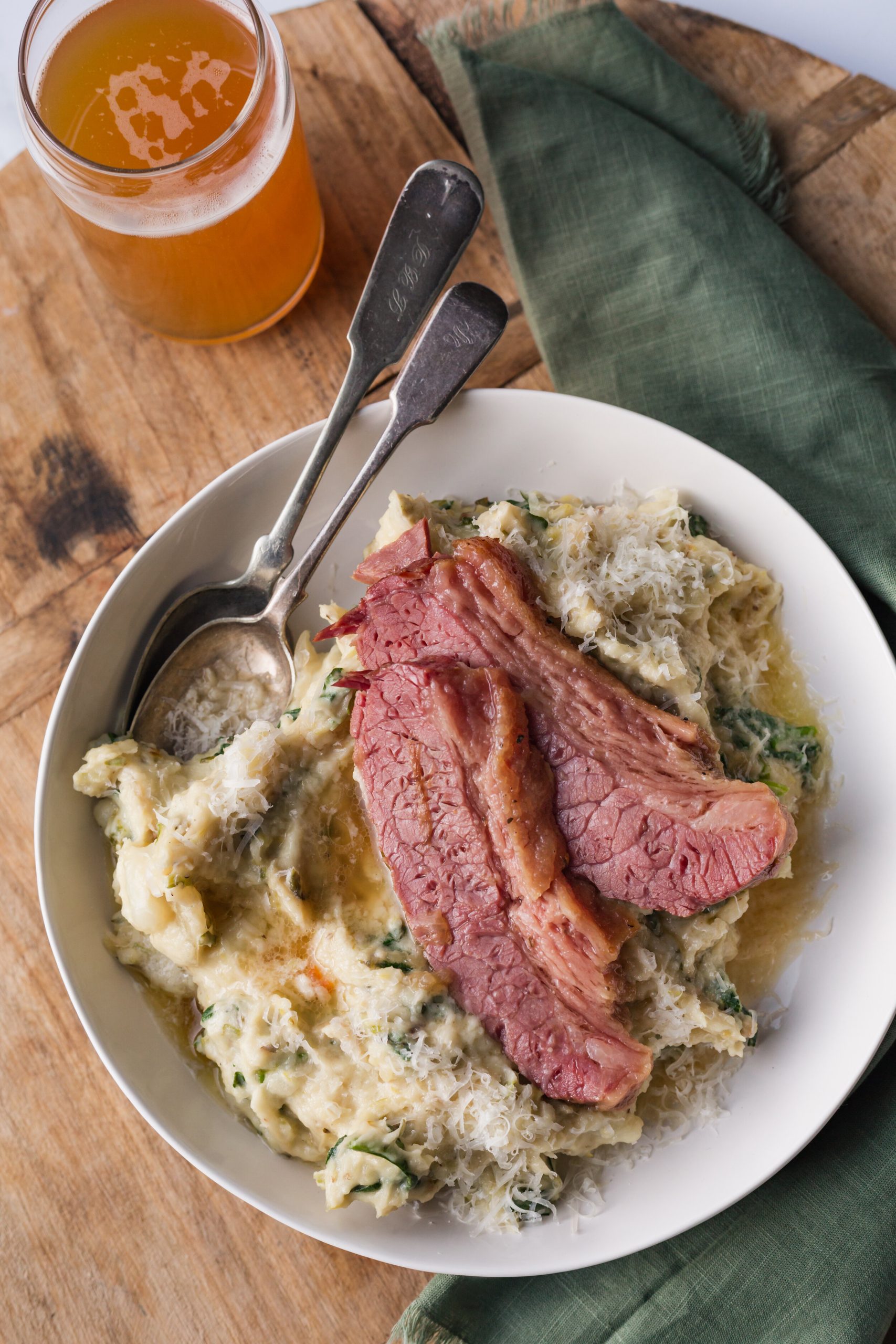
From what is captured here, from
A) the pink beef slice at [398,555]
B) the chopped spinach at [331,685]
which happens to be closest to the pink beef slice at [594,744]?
Answer: the pink beef slice at [398,555]

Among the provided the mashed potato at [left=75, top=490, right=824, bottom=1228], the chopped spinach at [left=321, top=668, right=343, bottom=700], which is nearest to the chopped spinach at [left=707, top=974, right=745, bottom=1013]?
the mashed potato at [left=75, top=490, right=824, bottom=1228]

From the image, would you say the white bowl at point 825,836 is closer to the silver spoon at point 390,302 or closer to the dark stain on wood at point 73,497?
the silver spoon at point 390,302

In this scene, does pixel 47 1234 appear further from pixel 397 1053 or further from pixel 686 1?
pixel 686 1

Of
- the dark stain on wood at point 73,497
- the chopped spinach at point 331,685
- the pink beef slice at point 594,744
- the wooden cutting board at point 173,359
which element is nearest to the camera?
the pink beef slice at point 594,744

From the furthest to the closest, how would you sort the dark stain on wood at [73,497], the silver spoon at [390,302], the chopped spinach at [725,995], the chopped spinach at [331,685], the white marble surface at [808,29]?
1. the white marble surface at [808,29]
2. the dark stain on wood at [73,497]
3. the silver spoon at [390,302]
4. the chopped spinach at [331,685]
5. the chopped spinach at [725,995]

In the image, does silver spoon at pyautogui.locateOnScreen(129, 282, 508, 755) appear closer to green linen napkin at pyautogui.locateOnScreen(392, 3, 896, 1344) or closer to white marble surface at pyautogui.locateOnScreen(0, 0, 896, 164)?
green linen napkin at pyautogui.locateOnScreen(392, 3, 896, 1344)

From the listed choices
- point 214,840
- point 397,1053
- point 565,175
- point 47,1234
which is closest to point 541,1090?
point 397,1053

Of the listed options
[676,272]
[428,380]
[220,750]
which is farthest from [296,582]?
[676,272]
